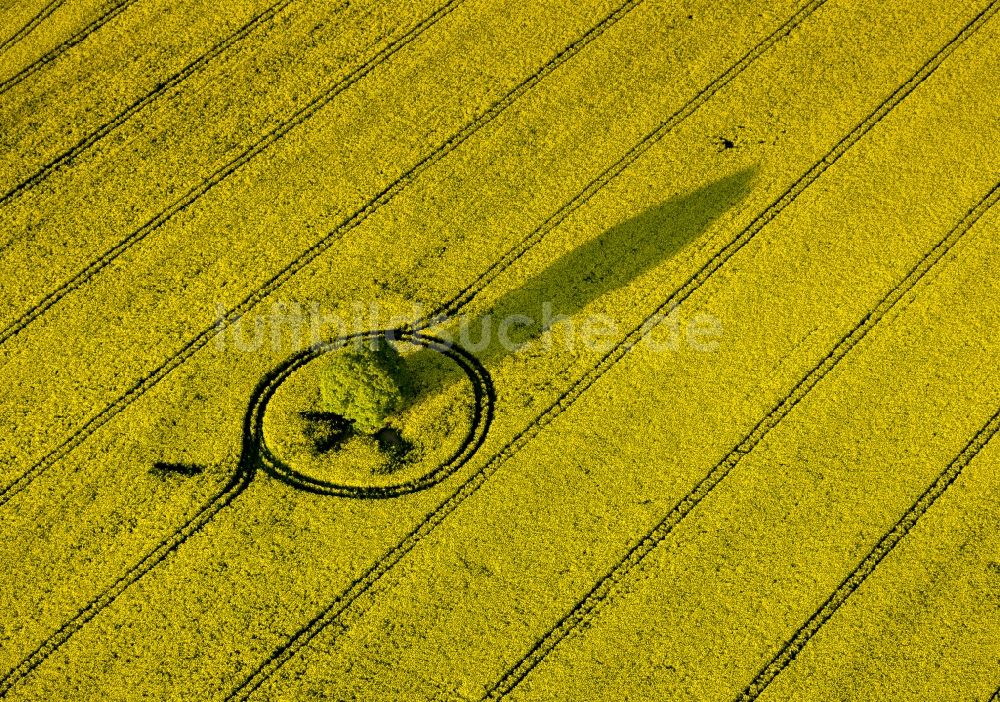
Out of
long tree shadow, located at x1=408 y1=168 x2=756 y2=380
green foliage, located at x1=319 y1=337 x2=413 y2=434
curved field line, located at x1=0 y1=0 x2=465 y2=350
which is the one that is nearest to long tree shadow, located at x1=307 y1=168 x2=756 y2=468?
long tree shadow, located at x1=408 y1=168 x2=756 y2=380

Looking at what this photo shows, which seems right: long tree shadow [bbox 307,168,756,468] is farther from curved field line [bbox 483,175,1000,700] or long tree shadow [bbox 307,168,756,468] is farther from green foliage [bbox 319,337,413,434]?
curved field line [bbox 483,175,1000,700]

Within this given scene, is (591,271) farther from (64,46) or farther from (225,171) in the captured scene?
(64,46)

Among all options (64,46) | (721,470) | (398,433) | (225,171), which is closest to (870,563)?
(721,470)

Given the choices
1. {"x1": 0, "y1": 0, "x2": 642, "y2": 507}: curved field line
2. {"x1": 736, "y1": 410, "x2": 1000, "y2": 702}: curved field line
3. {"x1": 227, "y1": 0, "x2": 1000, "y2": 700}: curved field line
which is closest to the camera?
{"x1": 736, "y1": 410, "x2": 1000, "y2": 702}: curved field line

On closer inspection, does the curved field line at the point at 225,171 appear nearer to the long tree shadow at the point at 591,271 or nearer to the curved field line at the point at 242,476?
the curved field line at the point at 242,476

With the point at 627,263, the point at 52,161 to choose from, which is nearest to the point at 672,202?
the point at 627,263
